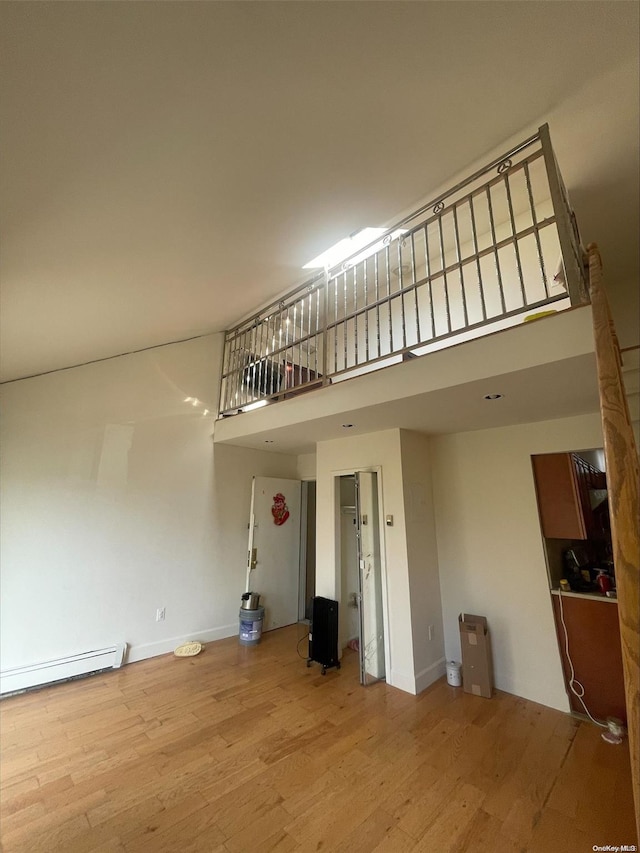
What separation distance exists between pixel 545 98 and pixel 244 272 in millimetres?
2322

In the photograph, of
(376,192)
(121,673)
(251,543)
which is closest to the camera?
(376,192)

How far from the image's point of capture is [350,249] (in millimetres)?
3465

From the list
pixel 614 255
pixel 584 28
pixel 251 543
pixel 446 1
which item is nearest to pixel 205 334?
pixel 251 543

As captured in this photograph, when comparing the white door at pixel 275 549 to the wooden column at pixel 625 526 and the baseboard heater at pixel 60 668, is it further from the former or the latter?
the wooden column at pixel 625 526

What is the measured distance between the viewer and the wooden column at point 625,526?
1.66ft

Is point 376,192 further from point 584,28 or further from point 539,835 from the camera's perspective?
point 539,835

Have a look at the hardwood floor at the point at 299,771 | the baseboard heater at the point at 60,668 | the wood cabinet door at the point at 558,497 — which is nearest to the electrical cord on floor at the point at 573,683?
the hardwood floor at the point at 299,771

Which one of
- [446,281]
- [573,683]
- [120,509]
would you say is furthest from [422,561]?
[120,509]

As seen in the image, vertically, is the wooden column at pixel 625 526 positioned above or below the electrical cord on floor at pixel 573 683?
above

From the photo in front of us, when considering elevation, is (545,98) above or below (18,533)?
above

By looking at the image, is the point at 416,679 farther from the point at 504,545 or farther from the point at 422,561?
the point at 504,545

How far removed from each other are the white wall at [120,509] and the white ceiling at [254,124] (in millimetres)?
914

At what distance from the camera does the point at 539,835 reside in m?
1.68

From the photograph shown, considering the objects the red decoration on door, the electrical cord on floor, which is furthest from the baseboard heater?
the electrical cord on floor
